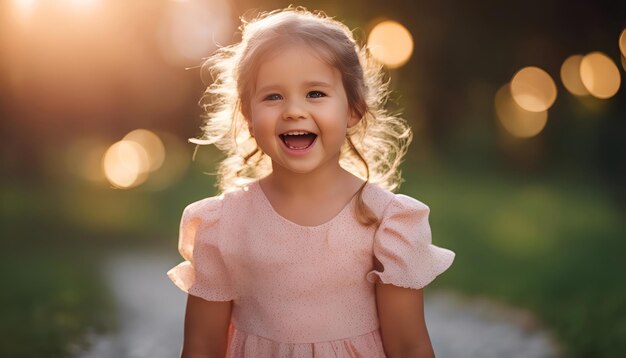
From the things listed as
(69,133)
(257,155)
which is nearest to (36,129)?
(69,133)

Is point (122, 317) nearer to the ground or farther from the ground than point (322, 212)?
nearer to the ground

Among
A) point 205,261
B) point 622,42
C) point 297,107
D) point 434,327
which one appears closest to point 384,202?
point 297,107

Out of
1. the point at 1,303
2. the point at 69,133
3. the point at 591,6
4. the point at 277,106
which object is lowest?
the point at 1,303

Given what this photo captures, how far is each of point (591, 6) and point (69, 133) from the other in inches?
211

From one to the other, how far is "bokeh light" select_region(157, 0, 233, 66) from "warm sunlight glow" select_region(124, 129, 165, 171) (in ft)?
2.85

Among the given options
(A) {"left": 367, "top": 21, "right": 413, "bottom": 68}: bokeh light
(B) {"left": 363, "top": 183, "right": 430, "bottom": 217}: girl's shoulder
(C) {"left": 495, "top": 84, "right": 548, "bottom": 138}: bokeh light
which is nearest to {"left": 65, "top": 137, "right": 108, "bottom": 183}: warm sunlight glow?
(A) {"left": 367, "top": 21, "right": 413, "bottom": 68}: bokeh light

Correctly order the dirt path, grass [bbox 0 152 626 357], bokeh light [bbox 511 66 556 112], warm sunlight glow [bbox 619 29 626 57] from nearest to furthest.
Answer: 1. the dirt path
2. grass [bbox 0 152 626 357]
3. warm sunlight glow [bbox 619 29 626 57]
4. bokeh light [bbox 511 66 556 112]

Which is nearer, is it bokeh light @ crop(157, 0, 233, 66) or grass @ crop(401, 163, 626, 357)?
grass @ crop(401, 163, 626, 357)

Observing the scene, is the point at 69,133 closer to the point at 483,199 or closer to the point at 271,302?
the point at 483,199

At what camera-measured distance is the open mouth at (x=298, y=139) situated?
2.15 meters

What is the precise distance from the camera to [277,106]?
2.14m

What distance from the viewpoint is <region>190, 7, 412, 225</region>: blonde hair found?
7.16ft

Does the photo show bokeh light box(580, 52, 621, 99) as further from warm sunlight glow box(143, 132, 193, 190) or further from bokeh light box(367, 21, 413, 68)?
warm sunlight glow box(143, 132, 193, 190)

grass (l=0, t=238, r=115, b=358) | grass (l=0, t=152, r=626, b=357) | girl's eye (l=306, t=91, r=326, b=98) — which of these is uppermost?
girl's eye (l=306, t=91, r=326, b=98)
